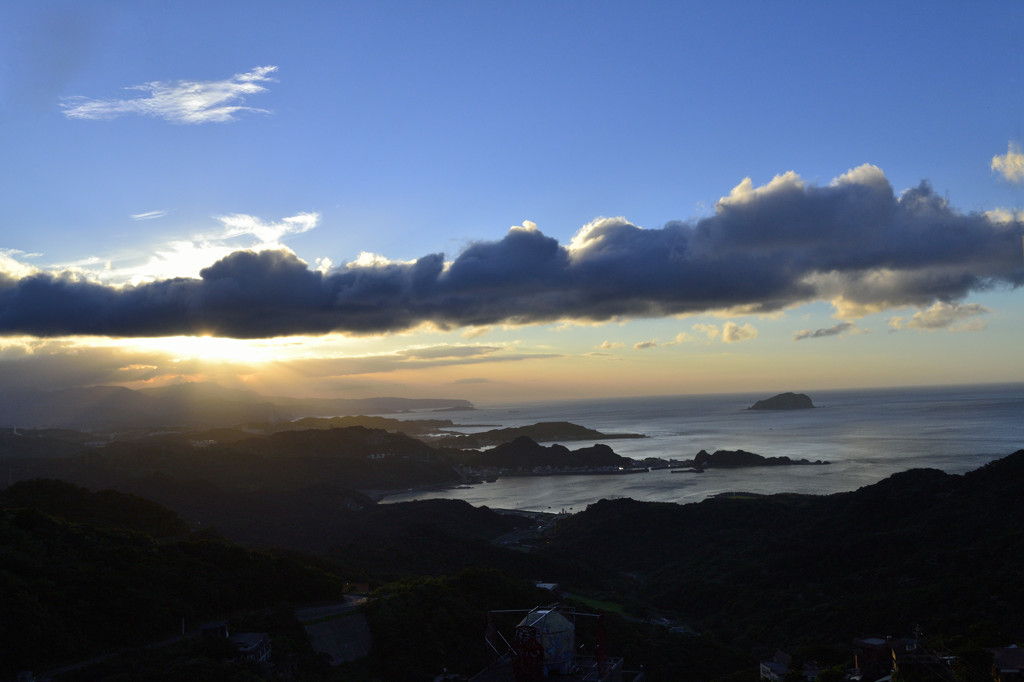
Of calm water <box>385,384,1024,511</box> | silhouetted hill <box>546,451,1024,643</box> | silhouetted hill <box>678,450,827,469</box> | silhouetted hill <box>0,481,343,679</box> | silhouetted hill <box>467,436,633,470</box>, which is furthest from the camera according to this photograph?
silhouetted hill <box>467,436,633,470</box>

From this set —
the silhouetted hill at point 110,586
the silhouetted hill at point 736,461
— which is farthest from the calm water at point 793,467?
the silhouetted hill at point 110,586

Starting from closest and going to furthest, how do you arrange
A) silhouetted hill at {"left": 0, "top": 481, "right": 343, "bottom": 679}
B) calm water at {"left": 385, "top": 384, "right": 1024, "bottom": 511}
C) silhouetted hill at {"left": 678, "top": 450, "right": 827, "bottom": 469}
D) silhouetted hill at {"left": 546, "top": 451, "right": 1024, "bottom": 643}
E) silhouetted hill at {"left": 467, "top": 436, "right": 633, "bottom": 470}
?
silhouetted hill at {"left": 0, "top": 481, "right": 343, "bottom": 679}, silhouetted hill at {"left": 546, "top": 451, "right": 1024, "bottom": 643}, calm water at {"left": 385, "top": 384, "right": 1024, "bottom": 511}, silhouetted hill at {"left": 678, "top": 450, "right": 827, "bottom": 469}, silhouetted hill at {"left": 467, "top": 436, "right": 633, "bottom": 470}

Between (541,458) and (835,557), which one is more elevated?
(835,557)

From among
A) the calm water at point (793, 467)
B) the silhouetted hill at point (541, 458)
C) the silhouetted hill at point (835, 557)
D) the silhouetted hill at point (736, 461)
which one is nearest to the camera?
the silhouetted hill at point (835, 557)

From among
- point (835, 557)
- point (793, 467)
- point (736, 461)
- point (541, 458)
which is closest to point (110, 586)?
point (835, 557)

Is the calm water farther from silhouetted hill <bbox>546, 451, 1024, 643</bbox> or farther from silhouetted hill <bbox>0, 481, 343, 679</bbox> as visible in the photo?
silhouetted hill <bbox>0, 481, 343, 679</bbox>

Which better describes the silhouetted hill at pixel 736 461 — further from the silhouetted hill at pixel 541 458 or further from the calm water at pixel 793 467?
the silhouetted hill at pixel 541 458

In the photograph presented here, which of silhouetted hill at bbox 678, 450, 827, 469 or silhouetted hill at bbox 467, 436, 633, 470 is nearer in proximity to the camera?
silhouetted hill at bbox 678, 450, 827, 469

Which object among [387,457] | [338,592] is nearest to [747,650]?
[338,592]

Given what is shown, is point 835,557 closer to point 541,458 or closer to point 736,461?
point 736,461

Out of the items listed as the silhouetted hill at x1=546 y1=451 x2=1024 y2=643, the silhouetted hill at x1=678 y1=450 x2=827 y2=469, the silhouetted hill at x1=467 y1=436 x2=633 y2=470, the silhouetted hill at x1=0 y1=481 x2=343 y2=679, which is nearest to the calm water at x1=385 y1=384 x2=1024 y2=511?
the silhouetted hill at x1=678 y1=450 x2=827 y2=469

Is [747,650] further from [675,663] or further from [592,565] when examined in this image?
[592,565]
